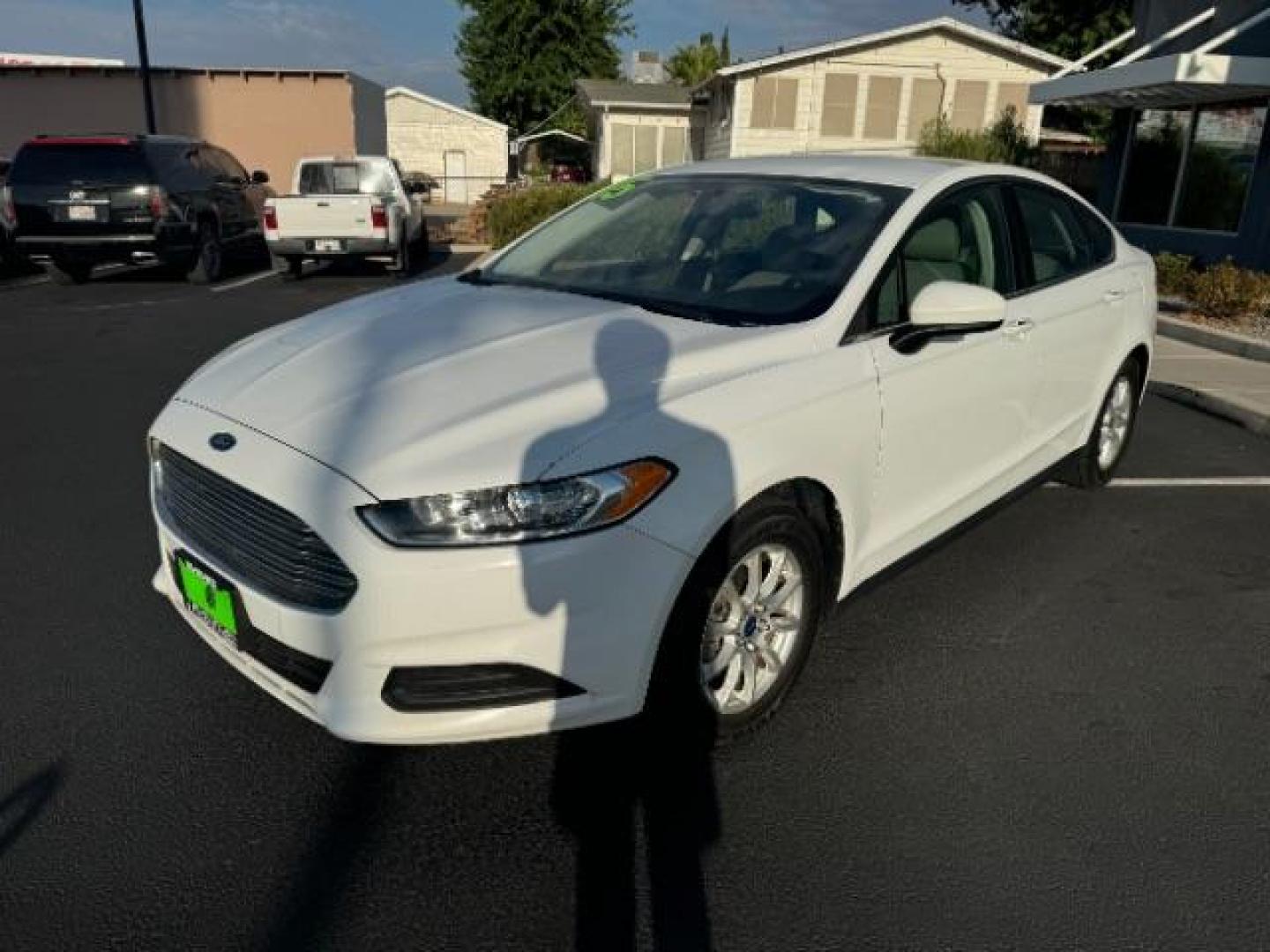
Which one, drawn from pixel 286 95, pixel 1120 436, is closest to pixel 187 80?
pixel 286 95

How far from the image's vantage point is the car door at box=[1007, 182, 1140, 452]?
3.96m

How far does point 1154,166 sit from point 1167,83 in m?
3.44

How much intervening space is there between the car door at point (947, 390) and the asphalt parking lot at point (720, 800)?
50 cm

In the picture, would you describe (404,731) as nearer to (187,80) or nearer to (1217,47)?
(1217,47)

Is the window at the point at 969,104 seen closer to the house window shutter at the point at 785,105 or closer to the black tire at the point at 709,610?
the house window shutter at the point at 785,105

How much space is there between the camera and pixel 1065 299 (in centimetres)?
411

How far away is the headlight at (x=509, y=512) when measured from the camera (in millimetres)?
2189

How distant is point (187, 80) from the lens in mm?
30656

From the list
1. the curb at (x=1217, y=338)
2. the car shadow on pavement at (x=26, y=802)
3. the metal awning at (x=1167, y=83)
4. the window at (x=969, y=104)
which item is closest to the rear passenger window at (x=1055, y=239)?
the car shadow on pavement at (x=26, y=802)

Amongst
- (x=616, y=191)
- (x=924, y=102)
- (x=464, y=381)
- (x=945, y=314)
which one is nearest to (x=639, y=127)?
(x=924, y=102)

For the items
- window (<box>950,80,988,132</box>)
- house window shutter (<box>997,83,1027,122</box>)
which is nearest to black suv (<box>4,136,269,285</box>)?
window (<box>950,80,988,132</box>)

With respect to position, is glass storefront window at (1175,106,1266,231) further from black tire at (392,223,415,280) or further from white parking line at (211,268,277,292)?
white parking line at (211,268,277,292)

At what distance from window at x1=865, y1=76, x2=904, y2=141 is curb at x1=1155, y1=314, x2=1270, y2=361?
18182 mm

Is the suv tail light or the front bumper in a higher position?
the suv tail light
